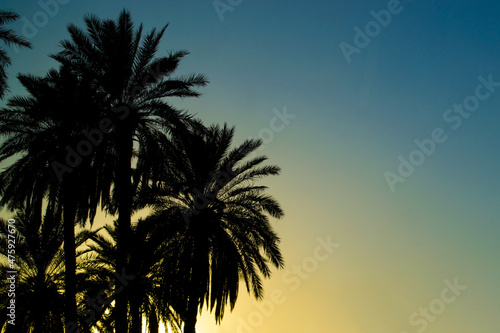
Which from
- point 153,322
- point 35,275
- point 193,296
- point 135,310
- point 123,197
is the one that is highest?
point 35,275

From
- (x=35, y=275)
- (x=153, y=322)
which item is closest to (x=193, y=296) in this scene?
(x=153, y=322)

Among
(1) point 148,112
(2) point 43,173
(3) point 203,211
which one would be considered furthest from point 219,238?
(2) point 43,173

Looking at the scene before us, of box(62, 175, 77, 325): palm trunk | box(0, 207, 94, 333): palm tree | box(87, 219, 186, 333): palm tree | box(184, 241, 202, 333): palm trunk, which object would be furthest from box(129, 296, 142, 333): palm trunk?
box(62, 175, 77, 325): palm trunk

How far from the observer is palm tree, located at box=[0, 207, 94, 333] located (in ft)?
69.0

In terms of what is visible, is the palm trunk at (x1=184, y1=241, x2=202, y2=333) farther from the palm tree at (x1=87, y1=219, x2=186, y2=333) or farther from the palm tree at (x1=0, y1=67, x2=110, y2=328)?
the palm tree at (x1=0, y1=67, x2=110, y2=328)

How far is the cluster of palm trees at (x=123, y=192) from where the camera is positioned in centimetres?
1547

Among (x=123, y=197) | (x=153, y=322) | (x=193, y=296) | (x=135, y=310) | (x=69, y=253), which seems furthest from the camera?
(x=153, y=322)

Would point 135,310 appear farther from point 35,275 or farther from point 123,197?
point 123,197

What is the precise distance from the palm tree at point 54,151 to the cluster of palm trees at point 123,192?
0.04 metres

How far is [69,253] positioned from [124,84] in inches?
245

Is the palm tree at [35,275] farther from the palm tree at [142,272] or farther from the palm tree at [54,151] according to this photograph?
the palm tree at [54,151]

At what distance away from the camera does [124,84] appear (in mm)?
15594

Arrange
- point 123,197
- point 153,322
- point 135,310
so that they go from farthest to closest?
1. point 153,322
2. point 135,310
3. point 123,197

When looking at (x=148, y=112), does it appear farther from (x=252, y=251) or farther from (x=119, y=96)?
(x=252, y=251)
